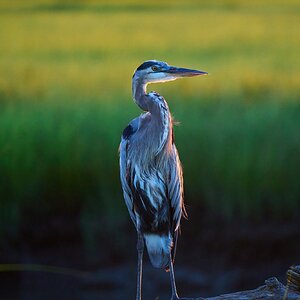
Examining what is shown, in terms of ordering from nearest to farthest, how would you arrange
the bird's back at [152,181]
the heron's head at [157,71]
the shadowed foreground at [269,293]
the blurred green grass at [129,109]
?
the shadowed foreground at [269,293] < the heron's head at [157,71] < the bird's back at [152,181] < the blurred green grass at [129,109]

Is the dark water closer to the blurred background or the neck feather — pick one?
the blurred background

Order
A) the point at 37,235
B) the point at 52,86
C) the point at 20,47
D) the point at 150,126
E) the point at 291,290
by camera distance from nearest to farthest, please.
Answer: the point at 291,290 < the point at 150,126 < the point at 37,235 < the point at 52,86 < the point at 20,47

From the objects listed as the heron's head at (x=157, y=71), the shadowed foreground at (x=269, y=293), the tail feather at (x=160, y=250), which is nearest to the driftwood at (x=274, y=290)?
the shadowed foreground at (x=269, y=293)

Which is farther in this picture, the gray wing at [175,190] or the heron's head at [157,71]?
the gray wing at [175,190]

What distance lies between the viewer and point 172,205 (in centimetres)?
485

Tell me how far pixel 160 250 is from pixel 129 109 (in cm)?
274

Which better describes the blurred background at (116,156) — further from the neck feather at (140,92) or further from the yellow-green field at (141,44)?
the neck feather at (140,92)

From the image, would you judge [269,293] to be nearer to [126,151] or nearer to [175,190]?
[175,190]

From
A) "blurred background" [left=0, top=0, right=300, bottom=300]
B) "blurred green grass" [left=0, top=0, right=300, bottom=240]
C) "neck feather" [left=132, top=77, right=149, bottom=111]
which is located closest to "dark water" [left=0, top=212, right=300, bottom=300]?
"blurred background" [left=0, top=0, right=300, bottom=300]

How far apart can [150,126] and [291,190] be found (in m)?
2.46

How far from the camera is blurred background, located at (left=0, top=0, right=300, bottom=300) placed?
679cm

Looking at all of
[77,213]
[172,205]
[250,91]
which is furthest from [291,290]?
[250,91]

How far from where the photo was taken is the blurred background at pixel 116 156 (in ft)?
22.3

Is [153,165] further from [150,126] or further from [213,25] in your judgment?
[213,25]
